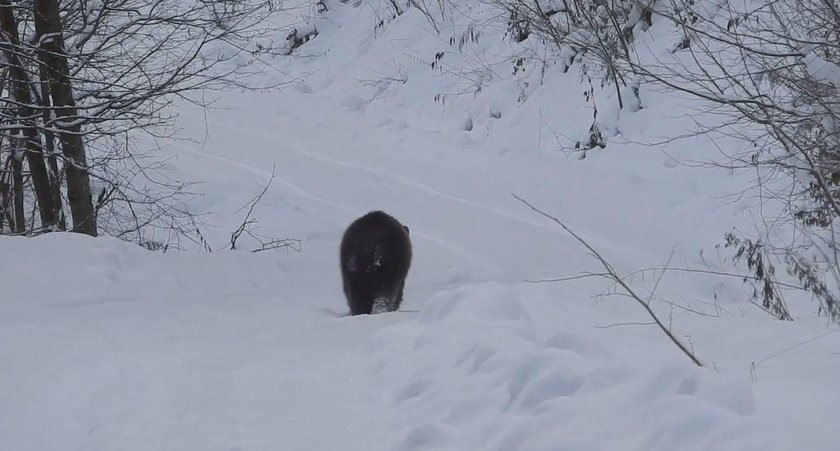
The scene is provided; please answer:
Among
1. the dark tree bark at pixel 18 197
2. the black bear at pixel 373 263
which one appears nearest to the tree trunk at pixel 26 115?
the dark tree bark at pixel 18 197

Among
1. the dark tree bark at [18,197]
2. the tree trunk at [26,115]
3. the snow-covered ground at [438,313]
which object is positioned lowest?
the snow-covered ground at [438,313]

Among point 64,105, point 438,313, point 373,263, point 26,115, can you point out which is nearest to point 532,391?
point 438,313

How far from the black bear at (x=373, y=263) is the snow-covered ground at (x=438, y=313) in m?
0.32

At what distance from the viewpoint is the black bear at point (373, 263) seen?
748cm

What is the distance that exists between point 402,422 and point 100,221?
8.49m

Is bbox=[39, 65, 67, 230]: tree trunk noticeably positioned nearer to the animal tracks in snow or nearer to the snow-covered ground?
the snow-covered ground

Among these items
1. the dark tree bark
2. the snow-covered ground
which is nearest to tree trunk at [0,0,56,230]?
the dark tree bark

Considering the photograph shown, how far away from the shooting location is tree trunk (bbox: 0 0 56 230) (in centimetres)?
882

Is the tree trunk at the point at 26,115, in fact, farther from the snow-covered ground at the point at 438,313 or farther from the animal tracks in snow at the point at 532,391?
the animal tracks in snow at the point at 532,391

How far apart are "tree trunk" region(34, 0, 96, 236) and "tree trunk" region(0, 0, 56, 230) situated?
24cm

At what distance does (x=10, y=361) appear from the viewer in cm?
516

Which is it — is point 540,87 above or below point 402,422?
above

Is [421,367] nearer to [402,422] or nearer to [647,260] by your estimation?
[402,422]

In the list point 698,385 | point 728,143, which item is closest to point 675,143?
point 728,143
